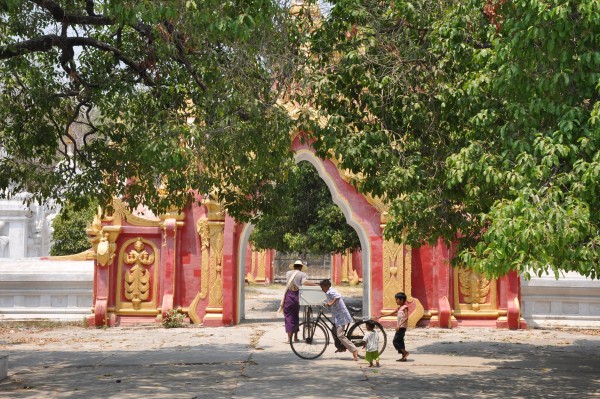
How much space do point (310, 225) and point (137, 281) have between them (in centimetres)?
738

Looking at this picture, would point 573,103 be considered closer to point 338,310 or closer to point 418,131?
point 418,131

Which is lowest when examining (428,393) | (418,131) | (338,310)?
(428,393)

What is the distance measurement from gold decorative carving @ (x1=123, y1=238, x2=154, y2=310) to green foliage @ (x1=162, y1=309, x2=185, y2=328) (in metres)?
0.97

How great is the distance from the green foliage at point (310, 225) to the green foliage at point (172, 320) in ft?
19.1

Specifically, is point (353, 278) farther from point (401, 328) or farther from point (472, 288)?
point (401, 328)

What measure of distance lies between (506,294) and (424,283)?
1835mm

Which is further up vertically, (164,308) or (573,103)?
(573,103)

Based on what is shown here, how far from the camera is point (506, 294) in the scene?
1911 cm

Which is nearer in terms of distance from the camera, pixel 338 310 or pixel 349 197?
pixel 338 310

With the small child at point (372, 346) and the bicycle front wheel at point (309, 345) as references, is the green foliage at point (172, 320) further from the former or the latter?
the small child at point (372, 346)

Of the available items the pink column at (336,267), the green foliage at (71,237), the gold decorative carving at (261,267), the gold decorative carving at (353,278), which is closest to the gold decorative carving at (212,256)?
the green foliage at (71,237)

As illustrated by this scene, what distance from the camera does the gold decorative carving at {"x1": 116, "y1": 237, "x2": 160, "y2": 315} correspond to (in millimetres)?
19719

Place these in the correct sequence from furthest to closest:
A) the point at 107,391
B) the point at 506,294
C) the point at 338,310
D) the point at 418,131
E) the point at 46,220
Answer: the point at 46,220
the point at 506,294
the point at 338,310
the point at 418,131
the point at 107,391

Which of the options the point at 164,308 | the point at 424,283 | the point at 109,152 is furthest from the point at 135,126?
the point at 424,283
